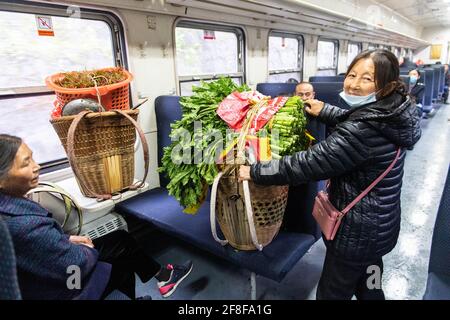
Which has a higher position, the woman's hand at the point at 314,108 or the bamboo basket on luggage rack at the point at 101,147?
the woman's hand at the point at 314,108

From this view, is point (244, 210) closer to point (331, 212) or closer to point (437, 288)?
point (331, 212)

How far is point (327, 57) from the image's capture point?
21.5ft

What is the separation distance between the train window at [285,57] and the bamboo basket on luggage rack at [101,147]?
3345mm

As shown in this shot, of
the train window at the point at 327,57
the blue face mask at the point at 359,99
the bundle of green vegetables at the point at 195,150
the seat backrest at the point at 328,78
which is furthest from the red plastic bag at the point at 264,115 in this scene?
the train window at the point at 327,57

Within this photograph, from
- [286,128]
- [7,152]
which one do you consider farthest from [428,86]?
[7,152]

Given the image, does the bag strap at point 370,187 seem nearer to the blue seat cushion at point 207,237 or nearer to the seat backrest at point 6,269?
the blue seat cushion at point 207,237

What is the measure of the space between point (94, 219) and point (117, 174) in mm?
1060

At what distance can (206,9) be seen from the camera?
9.23 feet

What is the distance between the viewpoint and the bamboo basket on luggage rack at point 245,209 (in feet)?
4.06

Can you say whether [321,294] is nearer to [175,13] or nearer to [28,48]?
[28,48]

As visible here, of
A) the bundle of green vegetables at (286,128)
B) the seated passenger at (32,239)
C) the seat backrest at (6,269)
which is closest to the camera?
the seat backrest at (6,269)

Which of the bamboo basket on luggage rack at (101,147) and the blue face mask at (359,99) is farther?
the bamboo basket on luggage rack at (101,147)
